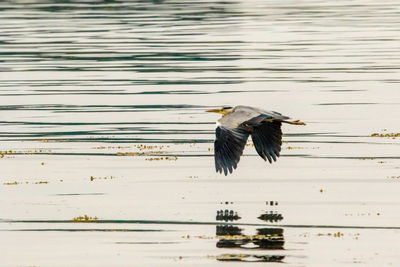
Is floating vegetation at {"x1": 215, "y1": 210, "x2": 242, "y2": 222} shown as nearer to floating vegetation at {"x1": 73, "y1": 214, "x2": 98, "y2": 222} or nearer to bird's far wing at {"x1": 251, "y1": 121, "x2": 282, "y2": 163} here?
floating vegetation at {"x1": 73, "y1": 214, "x2": 98, "y2": 222}

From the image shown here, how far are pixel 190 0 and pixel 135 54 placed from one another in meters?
37.0

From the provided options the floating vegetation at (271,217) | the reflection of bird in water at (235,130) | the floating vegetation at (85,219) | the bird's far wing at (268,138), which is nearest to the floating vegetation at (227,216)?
the floating vegetation at (271,217)

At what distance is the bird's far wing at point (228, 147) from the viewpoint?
1533cm

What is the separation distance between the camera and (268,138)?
55.3 feet

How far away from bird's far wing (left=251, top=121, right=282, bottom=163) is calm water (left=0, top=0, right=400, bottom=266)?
48 cm

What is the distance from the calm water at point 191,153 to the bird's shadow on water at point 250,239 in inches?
1.0

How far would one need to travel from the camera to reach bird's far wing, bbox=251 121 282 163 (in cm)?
1669

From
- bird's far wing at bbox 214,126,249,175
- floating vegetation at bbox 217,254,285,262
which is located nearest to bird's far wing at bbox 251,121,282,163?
bird's far wing at bbox 214,126,249,175

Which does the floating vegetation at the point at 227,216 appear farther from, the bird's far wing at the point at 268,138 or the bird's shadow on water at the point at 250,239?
the bird's far wing at the point at 268,138

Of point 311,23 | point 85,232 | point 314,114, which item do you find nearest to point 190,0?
point 311,23

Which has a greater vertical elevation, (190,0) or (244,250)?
(190,0)

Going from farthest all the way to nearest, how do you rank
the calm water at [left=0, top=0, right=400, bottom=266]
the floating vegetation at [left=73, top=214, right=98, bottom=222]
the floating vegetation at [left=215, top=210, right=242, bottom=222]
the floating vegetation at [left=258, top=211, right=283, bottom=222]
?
the floating vegetation at [left=73, top=214, right=98, bottom=222] → the floating vegetation at [left=215, top=210, right=242, bottom=222] → the floating vegetation at [left=258, top=211, right=283, bottom=222] → the calm water at [left=0, top=0, right=400, bottom=266]

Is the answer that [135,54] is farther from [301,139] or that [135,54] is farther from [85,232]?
[85,232]

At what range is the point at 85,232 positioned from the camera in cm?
1397
